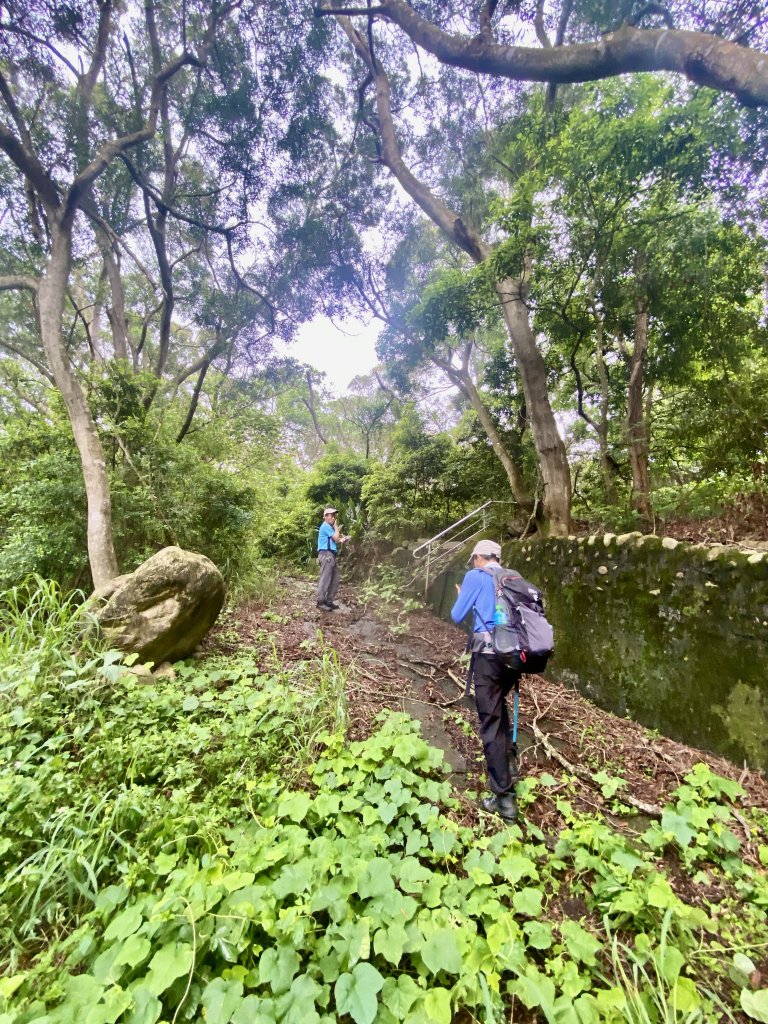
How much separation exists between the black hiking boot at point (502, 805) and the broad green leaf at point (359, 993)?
1.35 m

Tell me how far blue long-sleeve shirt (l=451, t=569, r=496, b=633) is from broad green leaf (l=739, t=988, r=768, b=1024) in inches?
69.0

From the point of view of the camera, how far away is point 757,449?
13.8 feet

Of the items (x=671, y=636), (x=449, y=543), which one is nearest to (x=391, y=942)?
(x=671, y=636)

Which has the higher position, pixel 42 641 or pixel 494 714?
pixel 42 641

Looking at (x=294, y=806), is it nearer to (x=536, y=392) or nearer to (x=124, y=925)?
(x=124, y=925)

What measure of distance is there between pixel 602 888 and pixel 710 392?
16.4 feet

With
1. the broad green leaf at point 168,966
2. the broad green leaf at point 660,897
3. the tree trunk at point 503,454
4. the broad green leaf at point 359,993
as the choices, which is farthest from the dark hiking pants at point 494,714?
the tree trunk at point 503,454

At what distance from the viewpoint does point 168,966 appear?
134 cm

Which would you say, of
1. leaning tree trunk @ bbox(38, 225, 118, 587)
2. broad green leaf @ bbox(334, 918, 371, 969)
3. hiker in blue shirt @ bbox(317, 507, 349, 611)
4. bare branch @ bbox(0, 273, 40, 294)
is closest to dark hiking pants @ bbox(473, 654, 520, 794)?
broad green leaf @ bbox(334, 918, 371, 969)

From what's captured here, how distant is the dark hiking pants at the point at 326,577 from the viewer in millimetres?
6531

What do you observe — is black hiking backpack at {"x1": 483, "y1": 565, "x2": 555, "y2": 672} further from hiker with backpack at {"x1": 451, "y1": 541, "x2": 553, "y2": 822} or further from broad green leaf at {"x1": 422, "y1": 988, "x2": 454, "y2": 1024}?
broad green leaf at {"x1": 422, "y1": 988, "x2": 454, "y2": 1024}

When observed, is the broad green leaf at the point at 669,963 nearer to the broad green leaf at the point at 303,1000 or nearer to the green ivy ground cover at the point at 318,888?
the green ivy ground cover at the point at 318,888

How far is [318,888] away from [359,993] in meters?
0.41

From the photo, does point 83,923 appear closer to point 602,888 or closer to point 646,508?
point 602,888
